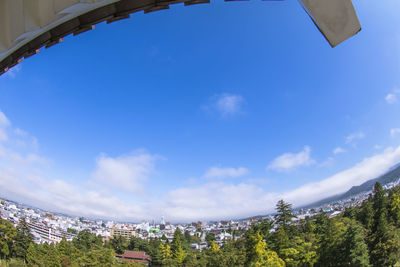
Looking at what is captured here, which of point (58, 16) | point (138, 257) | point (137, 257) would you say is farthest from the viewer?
point (137, 257)

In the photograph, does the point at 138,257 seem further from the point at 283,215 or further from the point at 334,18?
the point at 334,18

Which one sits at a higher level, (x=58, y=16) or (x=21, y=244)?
(x=58, y=16)

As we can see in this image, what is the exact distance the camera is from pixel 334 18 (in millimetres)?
2158

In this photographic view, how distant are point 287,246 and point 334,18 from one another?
3278 cm

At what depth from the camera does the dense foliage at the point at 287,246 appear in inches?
908

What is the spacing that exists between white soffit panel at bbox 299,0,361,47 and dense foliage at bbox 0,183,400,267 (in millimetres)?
24373

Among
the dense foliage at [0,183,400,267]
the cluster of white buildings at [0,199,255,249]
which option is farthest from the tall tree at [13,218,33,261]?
the cluster of white buildings at [0,199,255,249]

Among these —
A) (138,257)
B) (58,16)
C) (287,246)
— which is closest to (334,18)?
(58,16)

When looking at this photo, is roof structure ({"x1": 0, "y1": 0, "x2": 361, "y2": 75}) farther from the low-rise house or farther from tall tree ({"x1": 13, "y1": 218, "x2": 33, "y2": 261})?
the low-rise house

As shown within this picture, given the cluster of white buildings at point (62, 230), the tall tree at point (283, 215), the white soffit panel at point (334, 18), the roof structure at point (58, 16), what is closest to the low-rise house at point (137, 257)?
the cluster of white buildings at point (62, 230)

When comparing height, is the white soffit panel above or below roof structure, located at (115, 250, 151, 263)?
above

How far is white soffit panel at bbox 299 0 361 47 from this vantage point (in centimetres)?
211

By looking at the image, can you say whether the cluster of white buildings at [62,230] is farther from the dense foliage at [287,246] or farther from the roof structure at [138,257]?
the dense foliage at [287,246]

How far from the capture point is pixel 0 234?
4700 cm
